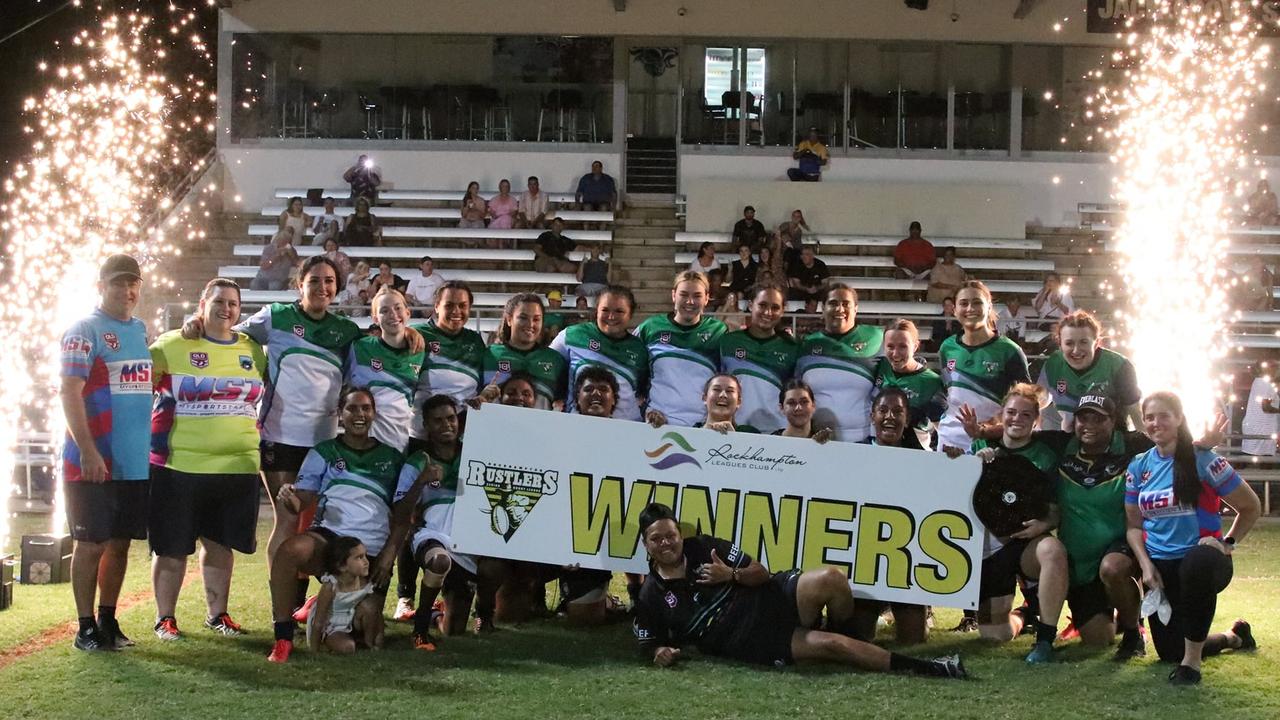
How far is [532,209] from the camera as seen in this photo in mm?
18734

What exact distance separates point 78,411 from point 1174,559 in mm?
5005

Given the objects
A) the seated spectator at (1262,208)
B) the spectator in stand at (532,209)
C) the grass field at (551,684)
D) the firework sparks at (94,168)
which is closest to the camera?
the grass field at (551,684)

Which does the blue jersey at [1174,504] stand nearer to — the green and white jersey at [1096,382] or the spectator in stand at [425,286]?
the green and white jersey at [1096,382]

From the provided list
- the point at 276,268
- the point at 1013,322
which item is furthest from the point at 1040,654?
the point at 276,268

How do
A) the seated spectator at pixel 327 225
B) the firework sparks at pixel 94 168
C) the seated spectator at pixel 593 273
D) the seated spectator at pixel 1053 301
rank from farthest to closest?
the seated spectator at pixel 327 225 < the seated spectator at pixel 593 273 < the firework sparks at pixel 94 168 < the seated spectator at pixel 1053 301

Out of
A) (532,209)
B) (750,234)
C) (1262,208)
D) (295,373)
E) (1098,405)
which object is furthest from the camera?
(532,209)

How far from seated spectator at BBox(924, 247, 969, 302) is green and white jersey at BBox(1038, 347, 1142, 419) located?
33.3ft

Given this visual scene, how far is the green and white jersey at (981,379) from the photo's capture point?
7156 mm

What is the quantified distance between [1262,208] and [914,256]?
5.07 metres

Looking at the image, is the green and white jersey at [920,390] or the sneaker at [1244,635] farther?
the green and white jersey at [920,390]

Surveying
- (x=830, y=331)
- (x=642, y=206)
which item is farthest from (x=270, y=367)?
(x=642, y=206)

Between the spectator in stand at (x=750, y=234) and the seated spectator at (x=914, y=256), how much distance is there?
183 cm

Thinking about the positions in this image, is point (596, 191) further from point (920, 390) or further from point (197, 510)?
point (197, 510)

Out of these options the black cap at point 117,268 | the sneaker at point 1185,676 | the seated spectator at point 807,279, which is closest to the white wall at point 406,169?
the seated spectator at point 807,279
